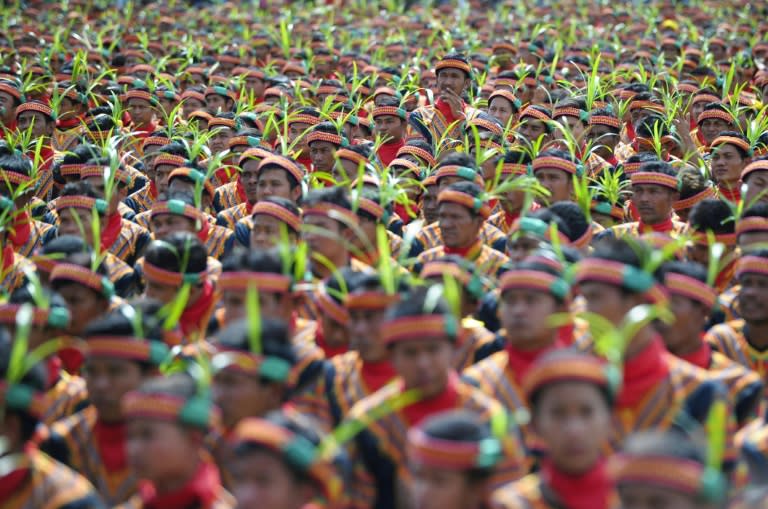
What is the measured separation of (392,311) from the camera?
418cm

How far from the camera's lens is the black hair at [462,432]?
3326 millimetres

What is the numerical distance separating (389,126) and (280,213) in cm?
374

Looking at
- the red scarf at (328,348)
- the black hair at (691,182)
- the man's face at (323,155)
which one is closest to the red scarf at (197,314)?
the red scarf at (328,348)

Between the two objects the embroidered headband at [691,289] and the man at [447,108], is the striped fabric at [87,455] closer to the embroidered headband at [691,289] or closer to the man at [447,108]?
the embroidered headband at [691,289]

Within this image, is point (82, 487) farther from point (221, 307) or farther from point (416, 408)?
point (221, 307)

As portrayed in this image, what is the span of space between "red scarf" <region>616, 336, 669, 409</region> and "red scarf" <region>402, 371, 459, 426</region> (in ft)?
2.59

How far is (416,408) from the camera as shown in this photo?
13.4ft

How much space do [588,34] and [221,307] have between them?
1235 cm

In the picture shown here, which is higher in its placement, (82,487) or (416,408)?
(416,408)

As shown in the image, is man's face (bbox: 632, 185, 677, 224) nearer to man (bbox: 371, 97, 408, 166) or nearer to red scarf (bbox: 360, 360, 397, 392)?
man (bbox: 371, 97, 408, 166)

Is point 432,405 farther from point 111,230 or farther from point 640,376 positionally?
point 111,230

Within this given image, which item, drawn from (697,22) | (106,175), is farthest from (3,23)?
(697,22)

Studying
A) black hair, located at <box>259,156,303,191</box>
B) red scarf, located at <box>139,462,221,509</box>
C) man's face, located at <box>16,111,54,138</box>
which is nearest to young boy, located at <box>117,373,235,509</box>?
red scarf, located at <box>139,462,221,509</box>

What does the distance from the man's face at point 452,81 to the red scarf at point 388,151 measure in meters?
1.30
